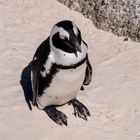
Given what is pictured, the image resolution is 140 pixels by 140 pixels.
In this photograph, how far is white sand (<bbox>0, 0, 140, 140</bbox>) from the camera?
4410 mm

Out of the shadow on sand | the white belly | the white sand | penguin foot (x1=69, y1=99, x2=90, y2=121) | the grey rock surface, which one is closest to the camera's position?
the white belly

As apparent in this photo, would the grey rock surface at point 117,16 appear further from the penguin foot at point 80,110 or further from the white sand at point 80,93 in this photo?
the penguin foot at point 80,110

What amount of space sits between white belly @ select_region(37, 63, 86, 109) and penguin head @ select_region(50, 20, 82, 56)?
0.66ft

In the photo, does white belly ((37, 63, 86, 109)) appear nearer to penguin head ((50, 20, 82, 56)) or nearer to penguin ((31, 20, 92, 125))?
penguin ((31, 20, 92, 125))

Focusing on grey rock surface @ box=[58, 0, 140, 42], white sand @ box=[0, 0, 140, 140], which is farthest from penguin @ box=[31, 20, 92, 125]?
grey rock surface @ box=[58, 0, 140, 42]

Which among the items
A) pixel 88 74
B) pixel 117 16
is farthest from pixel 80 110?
pixel 117 16

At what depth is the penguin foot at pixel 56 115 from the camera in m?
4.47

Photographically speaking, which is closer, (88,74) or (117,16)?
(88,74)

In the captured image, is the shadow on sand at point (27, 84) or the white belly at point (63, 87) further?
the shadow on sand at point (27, 84)

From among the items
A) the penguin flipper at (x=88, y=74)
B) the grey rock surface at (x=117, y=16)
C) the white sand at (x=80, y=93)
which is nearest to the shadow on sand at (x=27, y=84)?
the white sand at (x=80, y=93)

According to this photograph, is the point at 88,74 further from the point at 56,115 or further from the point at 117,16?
the point at 117,16

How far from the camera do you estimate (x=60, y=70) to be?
4082 mm

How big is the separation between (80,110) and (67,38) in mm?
874

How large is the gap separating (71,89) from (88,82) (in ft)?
1.11
